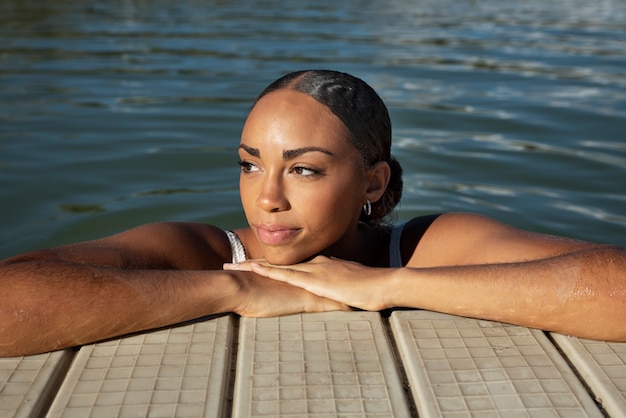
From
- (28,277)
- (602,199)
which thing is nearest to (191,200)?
(602,199)

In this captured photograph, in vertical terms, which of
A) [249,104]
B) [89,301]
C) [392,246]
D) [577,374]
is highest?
[89,301]

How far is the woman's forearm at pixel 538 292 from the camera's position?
283cm

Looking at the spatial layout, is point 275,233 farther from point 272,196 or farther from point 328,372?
point 328,372

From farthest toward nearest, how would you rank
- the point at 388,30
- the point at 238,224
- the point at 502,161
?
the point at 388,30
the point at 502,161
the point at 238,224

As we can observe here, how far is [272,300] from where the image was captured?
295cm

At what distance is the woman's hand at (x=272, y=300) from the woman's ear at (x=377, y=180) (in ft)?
1.96

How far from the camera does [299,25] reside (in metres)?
13.2

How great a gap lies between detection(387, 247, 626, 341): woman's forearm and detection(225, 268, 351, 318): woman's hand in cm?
23


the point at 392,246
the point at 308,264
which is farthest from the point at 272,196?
the point at 392,246

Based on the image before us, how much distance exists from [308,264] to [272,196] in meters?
0.27

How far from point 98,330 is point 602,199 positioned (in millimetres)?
3953

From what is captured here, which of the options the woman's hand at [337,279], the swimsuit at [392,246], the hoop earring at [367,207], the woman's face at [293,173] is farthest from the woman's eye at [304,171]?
the swimsuit at [392,246]

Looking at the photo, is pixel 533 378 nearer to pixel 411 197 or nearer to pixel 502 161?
pixel 411 197

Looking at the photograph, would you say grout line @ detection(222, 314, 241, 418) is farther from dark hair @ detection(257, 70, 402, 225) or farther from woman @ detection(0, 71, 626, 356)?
dark hair @ detection(257, 70, 402, 225)
